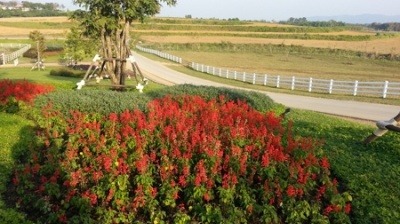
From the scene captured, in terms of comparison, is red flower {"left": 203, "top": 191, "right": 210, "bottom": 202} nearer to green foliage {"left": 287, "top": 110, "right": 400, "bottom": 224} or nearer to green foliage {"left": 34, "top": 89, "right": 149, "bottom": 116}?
green foliage {"left": 287, "top": 110, "right": 400, "bottom": 224}

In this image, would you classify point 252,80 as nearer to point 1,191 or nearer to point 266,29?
point 1,191

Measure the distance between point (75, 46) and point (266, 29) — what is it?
298ft

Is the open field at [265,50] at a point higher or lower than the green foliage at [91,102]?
lower

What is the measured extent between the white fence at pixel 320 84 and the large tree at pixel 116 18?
37.7ft

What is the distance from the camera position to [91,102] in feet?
34.2

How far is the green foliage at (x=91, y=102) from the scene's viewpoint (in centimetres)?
1028

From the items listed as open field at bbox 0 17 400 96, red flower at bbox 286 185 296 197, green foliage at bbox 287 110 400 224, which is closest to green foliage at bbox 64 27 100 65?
open field at bbox 0 17 400 96

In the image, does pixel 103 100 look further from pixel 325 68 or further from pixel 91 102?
pixel 325 68

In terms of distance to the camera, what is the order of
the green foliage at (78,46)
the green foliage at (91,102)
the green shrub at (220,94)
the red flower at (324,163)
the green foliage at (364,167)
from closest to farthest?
the green foliage at (364,167) → the red flower at (324,163) → the green foliage at (91,102) → the green shrub at (220,94) → the green foliage at (78,46)

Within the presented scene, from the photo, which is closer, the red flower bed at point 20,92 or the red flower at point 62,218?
the red flower at point 62,218

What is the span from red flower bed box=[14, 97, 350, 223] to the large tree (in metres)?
8.07

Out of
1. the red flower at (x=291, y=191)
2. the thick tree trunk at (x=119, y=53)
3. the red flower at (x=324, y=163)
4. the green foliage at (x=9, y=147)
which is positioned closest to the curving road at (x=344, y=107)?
the thick tree trunk at (x=119, y=53)

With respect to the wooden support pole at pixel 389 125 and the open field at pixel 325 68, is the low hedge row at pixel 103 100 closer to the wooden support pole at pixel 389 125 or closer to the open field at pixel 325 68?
the wooden support pole at pixel 389 125

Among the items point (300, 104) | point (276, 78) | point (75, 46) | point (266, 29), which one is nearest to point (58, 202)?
point (300, 104)
